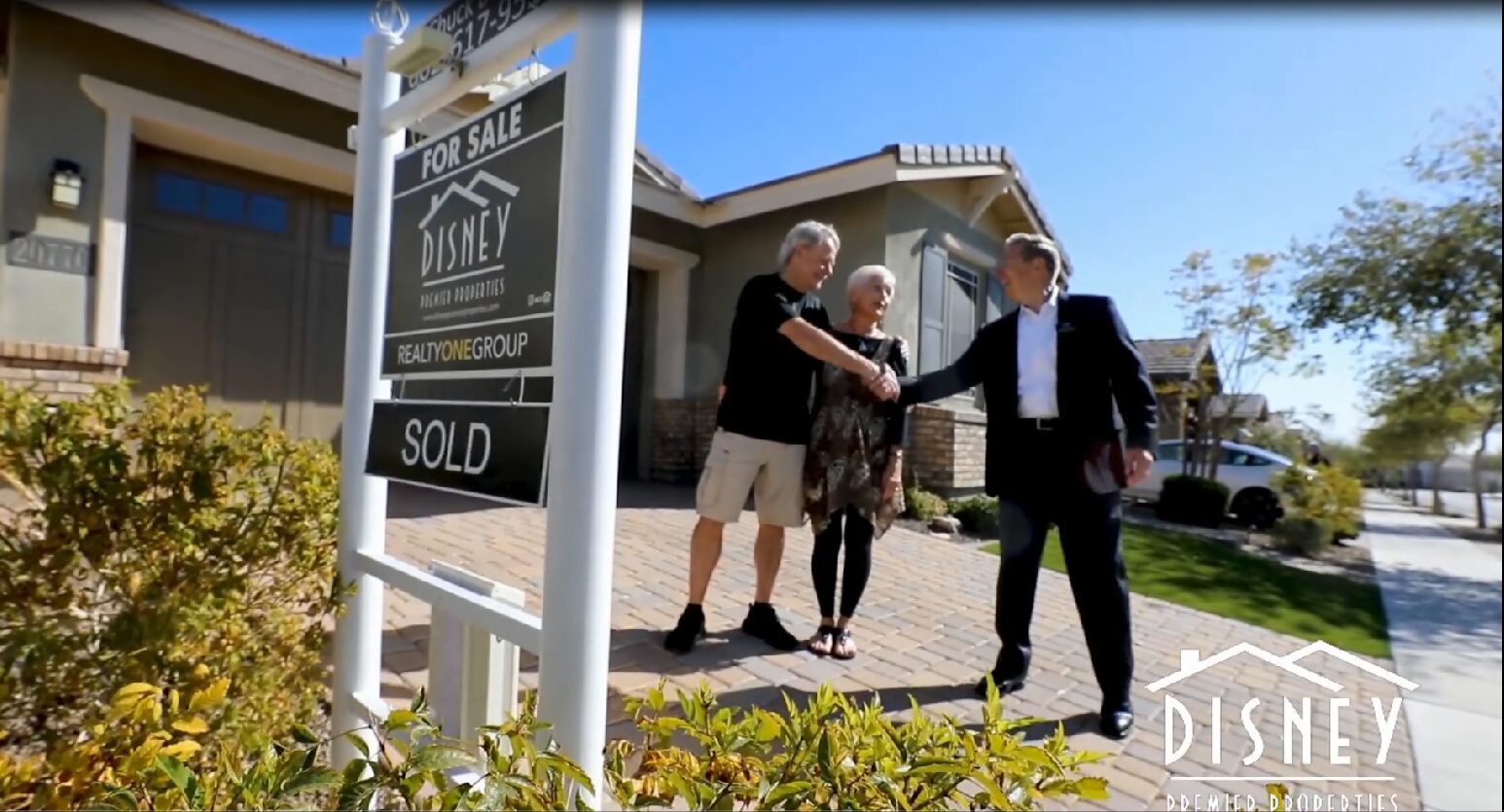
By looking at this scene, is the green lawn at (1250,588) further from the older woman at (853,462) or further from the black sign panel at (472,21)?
the black sign panel at (472,21)

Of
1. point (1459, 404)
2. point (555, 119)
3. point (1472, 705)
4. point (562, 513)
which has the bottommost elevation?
point (1472, 705)

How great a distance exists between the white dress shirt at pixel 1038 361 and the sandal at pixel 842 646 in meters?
1.00

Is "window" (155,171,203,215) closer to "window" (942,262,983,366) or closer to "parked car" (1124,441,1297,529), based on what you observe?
"window" (942,262,983,366)

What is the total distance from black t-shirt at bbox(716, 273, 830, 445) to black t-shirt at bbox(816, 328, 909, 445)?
11 centimetres

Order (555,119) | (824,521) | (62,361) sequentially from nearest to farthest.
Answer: (555,119) → (824,521) → (62,361)

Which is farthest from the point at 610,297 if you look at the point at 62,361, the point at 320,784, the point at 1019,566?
the point at 62,361

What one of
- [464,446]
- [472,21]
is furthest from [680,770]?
[472,21]

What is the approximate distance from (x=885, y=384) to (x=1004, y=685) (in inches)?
37.7

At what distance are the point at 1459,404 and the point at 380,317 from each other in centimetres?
274

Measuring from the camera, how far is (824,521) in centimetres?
248

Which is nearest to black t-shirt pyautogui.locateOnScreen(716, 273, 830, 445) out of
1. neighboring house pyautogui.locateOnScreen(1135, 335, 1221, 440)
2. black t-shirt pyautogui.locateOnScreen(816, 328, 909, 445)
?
black t-shirt pyautogui.locateOnScreen(816, 328, 909, 445)

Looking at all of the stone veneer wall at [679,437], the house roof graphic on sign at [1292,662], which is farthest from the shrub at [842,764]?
the stone veneer wall at [679,437]

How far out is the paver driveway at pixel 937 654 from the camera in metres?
1.32

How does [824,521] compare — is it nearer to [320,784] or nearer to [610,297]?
[610,297]
